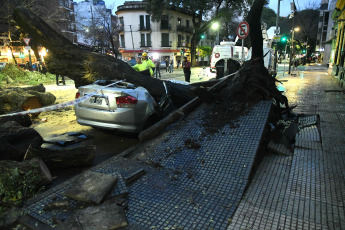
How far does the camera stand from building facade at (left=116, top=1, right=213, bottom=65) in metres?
44.9

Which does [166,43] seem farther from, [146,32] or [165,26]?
[146,32]

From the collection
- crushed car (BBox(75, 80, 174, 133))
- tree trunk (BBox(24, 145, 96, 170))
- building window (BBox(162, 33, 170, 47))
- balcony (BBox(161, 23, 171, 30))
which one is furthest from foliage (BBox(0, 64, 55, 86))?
balcony (BBox(161, 23, 171, 30))

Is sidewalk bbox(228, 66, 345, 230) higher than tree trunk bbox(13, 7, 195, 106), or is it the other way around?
tree trunk bbox(13, 7, 195, 106)

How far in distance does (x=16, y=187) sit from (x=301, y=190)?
3.57 metres

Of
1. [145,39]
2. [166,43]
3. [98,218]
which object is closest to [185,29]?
[166,43]

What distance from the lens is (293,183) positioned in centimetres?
292

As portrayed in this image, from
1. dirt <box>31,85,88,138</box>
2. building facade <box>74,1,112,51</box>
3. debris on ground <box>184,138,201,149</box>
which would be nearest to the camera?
debris on ground <box>184,138,201,149</box>

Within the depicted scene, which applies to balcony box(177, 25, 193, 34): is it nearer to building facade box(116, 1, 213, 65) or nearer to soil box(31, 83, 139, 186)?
building facade box(116, 1, 213, 65)

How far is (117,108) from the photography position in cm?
461

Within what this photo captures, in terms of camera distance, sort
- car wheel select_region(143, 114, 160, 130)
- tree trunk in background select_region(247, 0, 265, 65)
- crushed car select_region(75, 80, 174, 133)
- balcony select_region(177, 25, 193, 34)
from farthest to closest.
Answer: balcony select_region(177, 25, 193, 34) → tree trunk in background select_region(247, 0, 265, 65) → car wheel select_region(143, 114, 160, 130) → crushed car select_region(75, 80, 174, 133)

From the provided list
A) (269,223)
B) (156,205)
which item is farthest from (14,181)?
(269,223)

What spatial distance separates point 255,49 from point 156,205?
4.90 meters

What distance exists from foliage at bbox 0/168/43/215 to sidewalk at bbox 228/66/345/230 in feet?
8.05

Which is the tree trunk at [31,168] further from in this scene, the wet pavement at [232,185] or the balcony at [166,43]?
the balcony at [166,43]
